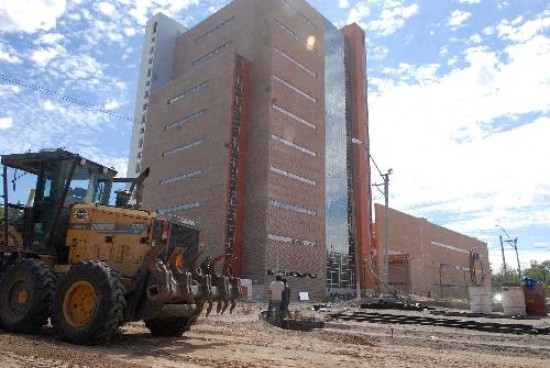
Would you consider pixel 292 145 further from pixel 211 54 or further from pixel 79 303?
pixel 79 303

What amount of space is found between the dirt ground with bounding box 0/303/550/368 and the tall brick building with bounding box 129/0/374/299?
31.1 metres

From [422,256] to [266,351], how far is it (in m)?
59.1

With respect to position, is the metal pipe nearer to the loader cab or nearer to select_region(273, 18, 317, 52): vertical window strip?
the loader cab

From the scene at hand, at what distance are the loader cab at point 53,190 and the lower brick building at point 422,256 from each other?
4434 centimetres

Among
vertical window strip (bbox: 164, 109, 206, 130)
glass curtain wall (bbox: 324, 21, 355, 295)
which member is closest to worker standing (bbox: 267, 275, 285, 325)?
Result: glass curtain wall (bbox: 324, 21, 355, 295)

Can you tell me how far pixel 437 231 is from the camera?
68.8 metres

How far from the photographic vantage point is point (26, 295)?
819cm

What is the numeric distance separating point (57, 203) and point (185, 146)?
45.1 metres

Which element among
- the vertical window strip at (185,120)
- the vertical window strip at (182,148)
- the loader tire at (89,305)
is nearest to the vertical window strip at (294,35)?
the vertical window strip at (185,120)

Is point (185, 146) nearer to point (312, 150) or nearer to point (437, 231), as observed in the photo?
point (312, 150)

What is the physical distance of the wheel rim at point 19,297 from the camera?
8164 mm

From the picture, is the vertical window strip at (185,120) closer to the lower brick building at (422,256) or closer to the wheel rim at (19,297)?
the lower brick building at (422,256)

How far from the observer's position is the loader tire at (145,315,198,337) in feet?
30.2

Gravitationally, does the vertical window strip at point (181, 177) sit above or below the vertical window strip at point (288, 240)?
above
